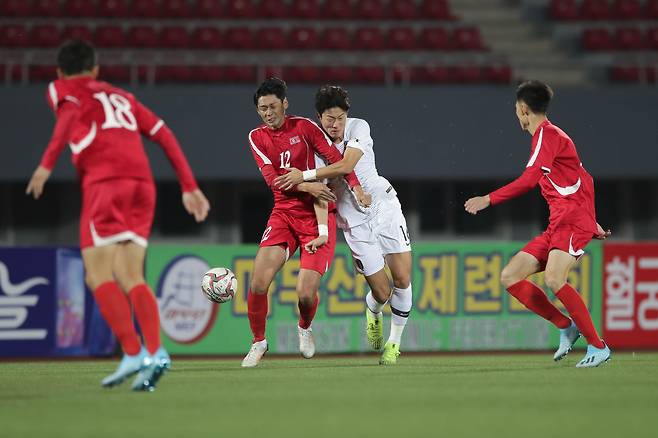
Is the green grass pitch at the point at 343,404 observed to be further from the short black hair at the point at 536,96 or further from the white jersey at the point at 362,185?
the short black hair at the point at 536,96

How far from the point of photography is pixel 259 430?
15.9ft

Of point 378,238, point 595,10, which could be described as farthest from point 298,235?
point 595,10

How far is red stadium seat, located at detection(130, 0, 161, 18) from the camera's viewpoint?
19.9 meters

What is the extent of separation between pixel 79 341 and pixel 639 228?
440 inches

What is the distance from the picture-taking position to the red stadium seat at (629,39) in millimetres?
20188

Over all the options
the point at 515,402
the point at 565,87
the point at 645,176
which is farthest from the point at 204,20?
the point at 515,402

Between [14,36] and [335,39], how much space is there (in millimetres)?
5260

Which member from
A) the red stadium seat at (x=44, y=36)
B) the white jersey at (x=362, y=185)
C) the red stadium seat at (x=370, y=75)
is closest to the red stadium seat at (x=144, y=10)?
the red stadium seat at (x=44, y=36)

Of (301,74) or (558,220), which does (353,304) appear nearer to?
(301,74)

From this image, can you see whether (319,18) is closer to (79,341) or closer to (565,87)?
(565,87)

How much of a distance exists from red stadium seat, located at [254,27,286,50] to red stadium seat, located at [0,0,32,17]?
3870mm

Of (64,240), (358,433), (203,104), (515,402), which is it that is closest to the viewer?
(358,433)

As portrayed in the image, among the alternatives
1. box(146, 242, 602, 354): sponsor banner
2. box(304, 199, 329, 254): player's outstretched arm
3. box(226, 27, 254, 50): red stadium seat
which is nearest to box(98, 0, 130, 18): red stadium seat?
box(226, 27, 254, 50): red stadium seat

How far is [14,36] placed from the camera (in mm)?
18719
